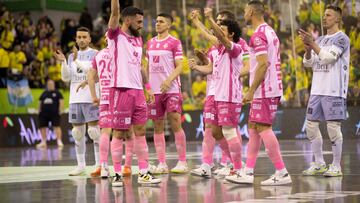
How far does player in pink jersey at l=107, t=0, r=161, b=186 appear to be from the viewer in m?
11.0

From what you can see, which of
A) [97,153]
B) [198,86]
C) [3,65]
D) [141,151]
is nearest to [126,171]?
[141,151]

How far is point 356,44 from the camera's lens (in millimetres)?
25641

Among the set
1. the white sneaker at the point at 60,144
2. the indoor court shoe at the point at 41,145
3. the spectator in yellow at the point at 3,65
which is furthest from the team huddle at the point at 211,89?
the spectator in yellow at the point at 3,65

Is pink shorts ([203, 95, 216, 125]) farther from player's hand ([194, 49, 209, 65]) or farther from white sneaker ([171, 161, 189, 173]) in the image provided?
white sneaker ([171, 161, 189, 173])

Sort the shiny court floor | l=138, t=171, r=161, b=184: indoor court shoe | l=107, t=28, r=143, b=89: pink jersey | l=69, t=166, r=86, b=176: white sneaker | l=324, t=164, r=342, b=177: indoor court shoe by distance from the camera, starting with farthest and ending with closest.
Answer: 1. l=69, t=166, r=86, b=176: white sneaker
2. l=324, t=164, r=342, b=177: indoor court shoe
3. l=107, t=28, r=143, b=89: pink jersey
4. l=138, t=171, r=161, b=184: indoor court shoe
5. the shiny court floor

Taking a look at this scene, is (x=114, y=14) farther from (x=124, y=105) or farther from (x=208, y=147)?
(x=208, y=147)

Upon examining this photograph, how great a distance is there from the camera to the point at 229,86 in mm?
11570

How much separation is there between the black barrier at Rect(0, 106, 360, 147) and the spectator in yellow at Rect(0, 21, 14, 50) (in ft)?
9.02

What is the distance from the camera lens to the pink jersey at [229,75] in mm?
11531

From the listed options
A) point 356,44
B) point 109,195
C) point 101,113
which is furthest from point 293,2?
point 109,195

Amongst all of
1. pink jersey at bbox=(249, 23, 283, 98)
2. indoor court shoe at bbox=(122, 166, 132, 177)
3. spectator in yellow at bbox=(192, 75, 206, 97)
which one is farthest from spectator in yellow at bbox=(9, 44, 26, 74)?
pink jersey at bbox=(249, 23, 283, 98)

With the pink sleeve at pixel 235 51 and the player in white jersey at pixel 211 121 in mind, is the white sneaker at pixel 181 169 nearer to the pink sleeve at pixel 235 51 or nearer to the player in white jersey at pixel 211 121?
the player in white jersey at pixel 211 121

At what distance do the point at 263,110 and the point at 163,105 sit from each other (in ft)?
11.2

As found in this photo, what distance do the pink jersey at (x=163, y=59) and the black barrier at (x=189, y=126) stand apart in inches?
491
